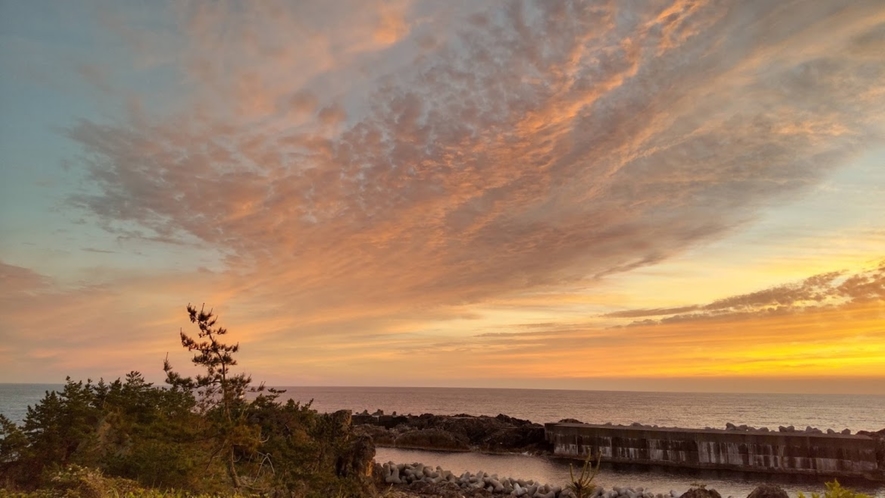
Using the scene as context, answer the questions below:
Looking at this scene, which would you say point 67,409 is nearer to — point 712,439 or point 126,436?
point 126,436

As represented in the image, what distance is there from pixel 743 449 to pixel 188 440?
39134 millimetres

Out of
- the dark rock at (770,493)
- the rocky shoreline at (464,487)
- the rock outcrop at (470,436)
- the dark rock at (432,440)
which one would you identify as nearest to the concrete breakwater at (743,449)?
the rock outcrop at (470,436)

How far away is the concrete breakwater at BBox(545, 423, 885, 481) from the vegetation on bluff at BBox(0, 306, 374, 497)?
28.1 m

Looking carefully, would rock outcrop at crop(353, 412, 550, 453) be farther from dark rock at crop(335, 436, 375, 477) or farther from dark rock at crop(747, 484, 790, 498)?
dark rock at crop(747, 484, 790, 498)

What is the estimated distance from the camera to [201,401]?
2481cm

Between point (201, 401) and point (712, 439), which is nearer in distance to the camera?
point (201, 401)

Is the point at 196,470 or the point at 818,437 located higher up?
the point at 196,470

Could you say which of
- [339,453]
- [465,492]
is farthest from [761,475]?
[339,453]

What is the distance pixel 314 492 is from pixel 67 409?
425 inches

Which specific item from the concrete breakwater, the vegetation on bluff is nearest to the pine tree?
the vegetation on bluff

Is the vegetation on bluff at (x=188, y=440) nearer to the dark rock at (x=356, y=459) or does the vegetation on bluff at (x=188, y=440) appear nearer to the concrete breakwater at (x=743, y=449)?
the dark rock at (x=356, y=459)

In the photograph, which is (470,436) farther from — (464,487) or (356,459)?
(356,459)

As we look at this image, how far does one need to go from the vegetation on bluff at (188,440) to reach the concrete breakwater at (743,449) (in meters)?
28.1

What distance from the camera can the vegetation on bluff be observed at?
58.4ft
